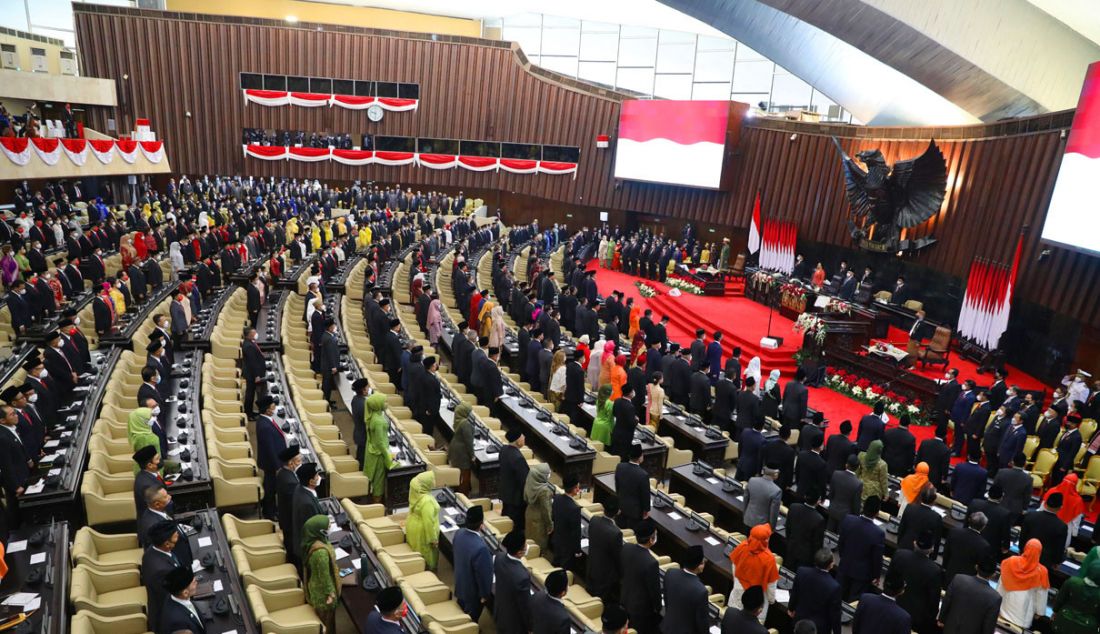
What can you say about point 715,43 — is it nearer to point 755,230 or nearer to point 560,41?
point 560,41

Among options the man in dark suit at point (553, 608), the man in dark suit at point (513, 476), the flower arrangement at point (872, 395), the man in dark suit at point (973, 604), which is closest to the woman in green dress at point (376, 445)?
the man in dark suit at point (513, 476)

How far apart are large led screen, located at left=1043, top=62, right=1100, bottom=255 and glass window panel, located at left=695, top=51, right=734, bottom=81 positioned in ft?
52.8

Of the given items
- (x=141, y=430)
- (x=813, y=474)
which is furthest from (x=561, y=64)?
A: (x=141, y=430)

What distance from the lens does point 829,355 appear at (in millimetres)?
13086

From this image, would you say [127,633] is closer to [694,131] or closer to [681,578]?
[681,578]

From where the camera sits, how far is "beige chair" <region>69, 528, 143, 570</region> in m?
4.74

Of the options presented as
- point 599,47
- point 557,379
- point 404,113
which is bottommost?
point 557,379

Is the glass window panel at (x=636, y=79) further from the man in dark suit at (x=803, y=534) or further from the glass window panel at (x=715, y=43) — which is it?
the man in dark suit at (x=803, y=534)

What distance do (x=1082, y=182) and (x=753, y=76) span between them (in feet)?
53.2

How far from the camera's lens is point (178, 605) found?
12.8 ft

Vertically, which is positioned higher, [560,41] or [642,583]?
[560,41]

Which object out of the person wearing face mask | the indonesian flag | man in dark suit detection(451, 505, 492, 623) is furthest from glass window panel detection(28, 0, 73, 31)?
man in dark suit detection(451, 505, 492, 623)

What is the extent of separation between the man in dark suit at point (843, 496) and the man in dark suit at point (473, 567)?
3.30 m

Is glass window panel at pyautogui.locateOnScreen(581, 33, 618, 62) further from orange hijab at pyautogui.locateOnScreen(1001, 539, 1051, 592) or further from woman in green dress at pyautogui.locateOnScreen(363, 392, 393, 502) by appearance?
orange hijab at pyautogui.locateOnScreen(1001, 539, 1051, 592)
